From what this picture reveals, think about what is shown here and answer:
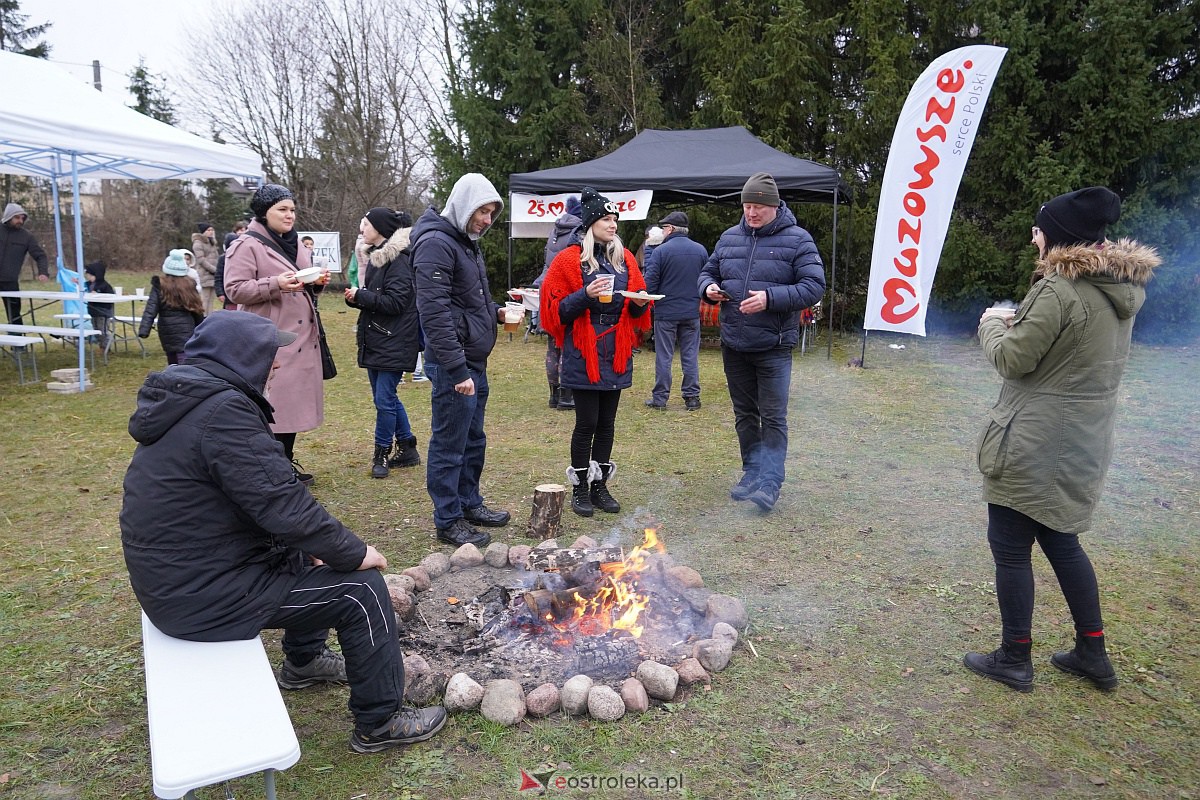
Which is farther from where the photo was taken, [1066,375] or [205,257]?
[205,257]

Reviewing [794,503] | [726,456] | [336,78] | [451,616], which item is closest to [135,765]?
[451,616]

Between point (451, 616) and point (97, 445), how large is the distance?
4655mm

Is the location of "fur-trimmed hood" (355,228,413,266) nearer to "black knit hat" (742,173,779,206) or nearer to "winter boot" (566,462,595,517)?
"winter boot" (566,462,595,517)

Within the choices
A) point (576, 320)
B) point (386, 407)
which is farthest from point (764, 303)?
point (386, 407)

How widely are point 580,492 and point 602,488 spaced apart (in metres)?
0.16

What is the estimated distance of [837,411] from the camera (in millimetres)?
7863

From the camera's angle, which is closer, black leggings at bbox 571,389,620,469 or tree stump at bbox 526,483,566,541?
tree stump at bbox 526,483,566,541

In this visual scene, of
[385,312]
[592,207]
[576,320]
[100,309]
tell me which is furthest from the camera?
[100,309]

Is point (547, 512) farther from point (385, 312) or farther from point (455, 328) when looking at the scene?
point (385, 312)

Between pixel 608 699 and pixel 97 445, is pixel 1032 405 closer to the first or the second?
pixel 608 699

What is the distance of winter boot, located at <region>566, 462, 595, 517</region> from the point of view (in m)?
4.86

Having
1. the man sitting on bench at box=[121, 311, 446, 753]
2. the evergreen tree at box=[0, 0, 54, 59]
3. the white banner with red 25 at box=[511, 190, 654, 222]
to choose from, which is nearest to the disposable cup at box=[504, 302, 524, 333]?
the man sitting on bench at box=[121, 311, 446, 753]

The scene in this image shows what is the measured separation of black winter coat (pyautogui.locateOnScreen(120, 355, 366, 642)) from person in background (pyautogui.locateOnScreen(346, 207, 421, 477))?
3.10 metres

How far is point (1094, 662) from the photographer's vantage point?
9.91ft
